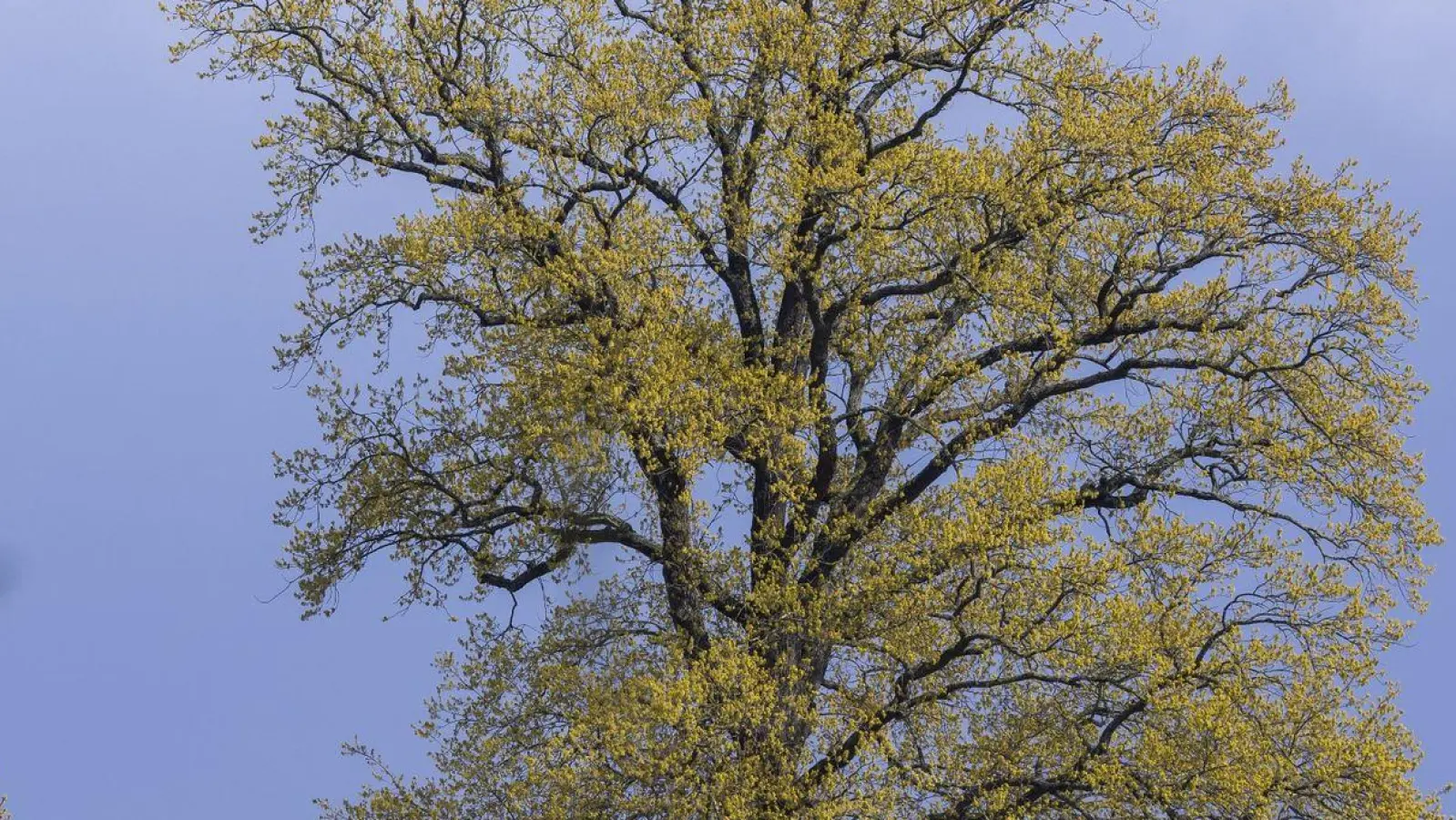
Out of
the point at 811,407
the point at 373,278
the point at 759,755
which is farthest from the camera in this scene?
the point at 373,278

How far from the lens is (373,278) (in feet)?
56.1

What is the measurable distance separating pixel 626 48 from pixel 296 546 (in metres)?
6.67

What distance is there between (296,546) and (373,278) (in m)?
3.13

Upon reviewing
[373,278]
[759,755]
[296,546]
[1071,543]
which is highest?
[373,278]

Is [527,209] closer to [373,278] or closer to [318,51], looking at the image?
[373,278]

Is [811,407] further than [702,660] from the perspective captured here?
Yes

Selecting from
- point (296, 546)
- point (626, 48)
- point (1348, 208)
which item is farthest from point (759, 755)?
point (1348, 208)

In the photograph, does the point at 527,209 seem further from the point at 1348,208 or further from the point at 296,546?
the point at 1348,208

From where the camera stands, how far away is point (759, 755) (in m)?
14.6

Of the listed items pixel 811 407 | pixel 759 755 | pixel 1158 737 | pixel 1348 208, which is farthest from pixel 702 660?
pixel 1348 208

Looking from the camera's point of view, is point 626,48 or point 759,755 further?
point 626,48

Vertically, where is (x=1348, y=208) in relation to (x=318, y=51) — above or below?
below

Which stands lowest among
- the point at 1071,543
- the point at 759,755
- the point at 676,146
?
the point at 759,755

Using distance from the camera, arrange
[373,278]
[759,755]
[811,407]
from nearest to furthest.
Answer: [759,755], [811,407], [373,278]
